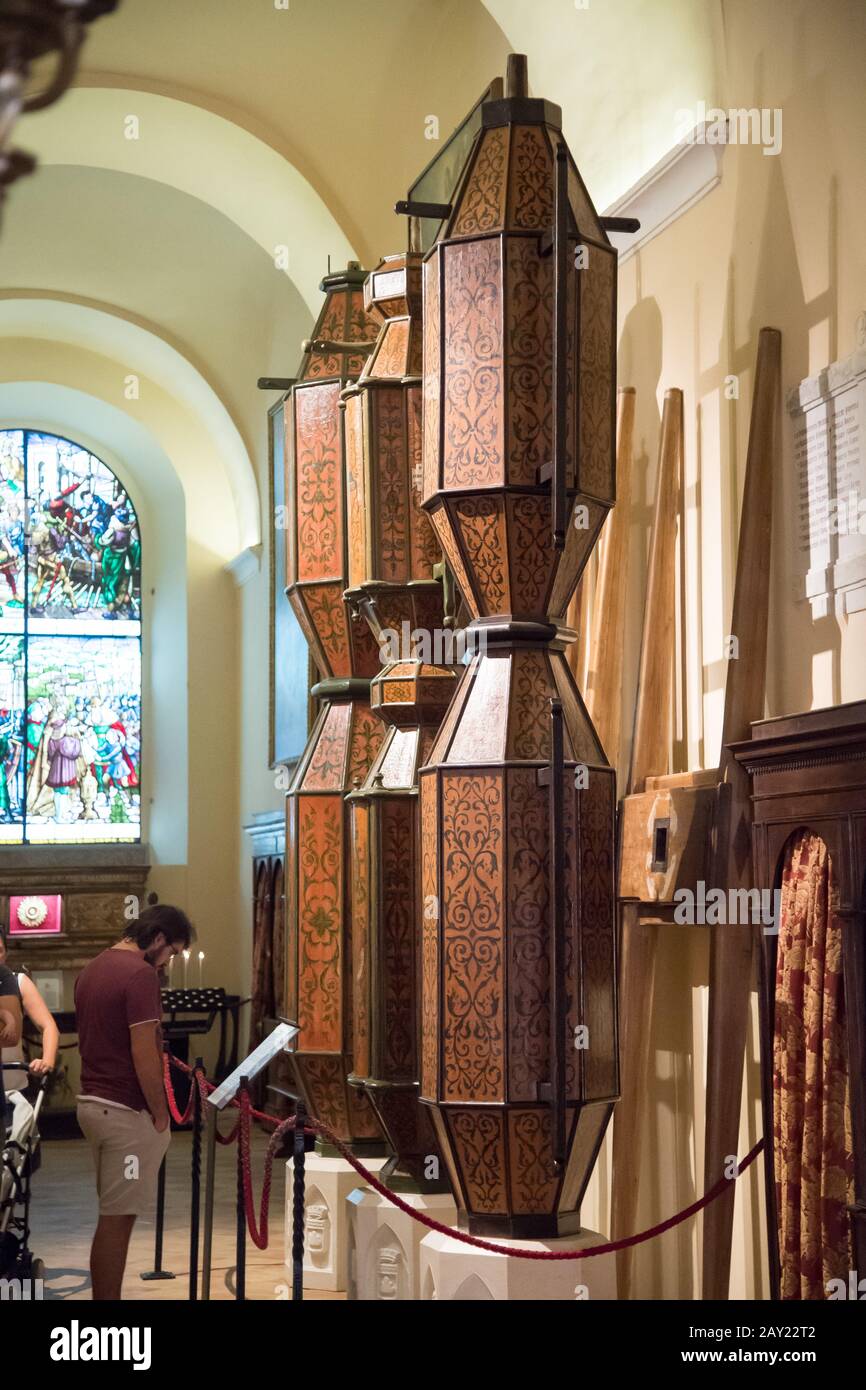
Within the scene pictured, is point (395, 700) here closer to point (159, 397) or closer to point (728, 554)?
point (728, 554)

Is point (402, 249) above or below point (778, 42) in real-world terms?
above

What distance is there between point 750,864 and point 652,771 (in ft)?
3.19

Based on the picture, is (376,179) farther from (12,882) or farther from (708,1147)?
(12,882)

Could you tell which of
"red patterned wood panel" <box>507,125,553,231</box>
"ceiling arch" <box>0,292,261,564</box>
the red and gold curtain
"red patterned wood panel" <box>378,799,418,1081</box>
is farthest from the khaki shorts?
"ceiling arch" <box>0,292,261,564</box>

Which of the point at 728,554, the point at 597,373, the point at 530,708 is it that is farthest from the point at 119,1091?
the point at 597,373

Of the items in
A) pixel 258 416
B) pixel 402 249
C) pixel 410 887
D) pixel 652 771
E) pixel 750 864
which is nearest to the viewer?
pixel 750 864

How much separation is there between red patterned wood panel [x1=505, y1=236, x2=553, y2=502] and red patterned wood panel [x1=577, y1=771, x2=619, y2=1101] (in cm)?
112

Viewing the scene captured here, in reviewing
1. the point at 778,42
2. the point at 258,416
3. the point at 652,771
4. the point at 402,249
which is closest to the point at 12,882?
the point at 258,416

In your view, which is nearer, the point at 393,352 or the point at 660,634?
the point at 660,634

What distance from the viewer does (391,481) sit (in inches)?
295

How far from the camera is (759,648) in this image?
18.8 feet

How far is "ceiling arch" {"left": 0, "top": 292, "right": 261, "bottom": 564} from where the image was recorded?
52.9ft

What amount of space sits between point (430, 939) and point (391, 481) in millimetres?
2597

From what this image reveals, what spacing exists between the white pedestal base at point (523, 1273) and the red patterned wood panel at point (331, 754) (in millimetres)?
2948
